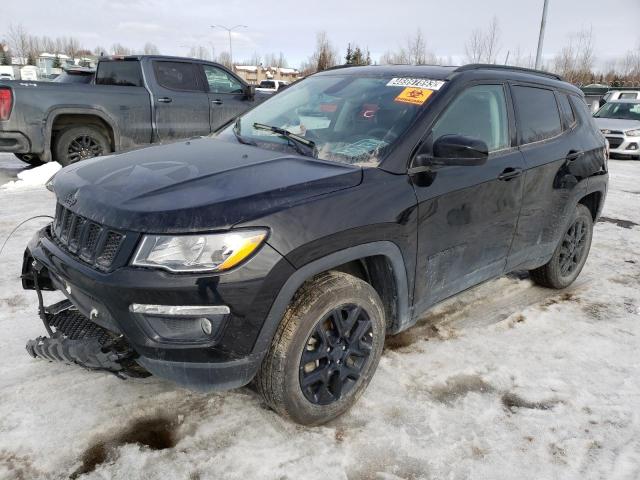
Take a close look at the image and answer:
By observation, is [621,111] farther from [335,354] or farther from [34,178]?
[335,354]

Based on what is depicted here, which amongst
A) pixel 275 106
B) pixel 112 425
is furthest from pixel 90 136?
pixel 112 425

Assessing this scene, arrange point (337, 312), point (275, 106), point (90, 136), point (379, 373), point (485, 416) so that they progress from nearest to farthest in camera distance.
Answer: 1. point (337, 312)
2. point (485, 416)
3. point (379, 373)
4. point (275, 106)
5. point (90, 136)

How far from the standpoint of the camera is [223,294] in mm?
2010

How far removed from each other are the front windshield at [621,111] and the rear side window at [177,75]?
12.4 meters

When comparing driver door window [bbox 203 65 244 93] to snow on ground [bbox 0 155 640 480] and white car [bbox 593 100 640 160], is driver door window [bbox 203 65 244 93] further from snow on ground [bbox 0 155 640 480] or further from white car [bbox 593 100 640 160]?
white car [bbox 593 100 640 160]

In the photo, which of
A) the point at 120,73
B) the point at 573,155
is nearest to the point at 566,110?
the point at 573,155

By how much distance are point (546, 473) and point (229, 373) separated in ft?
4.81

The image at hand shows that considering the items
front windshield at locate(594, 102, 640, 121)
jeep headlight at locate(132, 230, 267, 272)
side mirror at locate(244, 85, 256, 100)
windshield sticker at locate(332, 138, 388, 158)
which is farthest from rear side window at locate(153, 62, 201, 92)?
front windshield at locate(594, 102, 640, 121)

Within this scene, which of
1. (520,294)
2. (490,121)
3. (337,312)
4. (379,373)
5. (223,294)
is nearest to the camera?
(223,294)

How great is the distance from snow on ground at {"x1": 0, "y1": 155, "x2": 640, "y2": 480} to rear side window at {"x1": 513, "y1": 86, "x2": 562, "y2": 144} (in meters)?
1.37

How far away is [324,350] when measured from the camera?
7.98 ft

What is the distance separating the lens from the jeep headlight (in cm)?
201

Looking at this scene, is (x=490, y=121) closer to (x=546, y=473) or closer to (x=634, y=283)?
(x=546, y=473)

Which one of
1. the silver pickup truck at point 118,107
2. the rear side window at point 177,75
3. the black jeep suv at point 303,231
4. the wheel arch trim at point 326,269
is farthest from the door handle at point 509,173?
the rear side window at point 177,75
